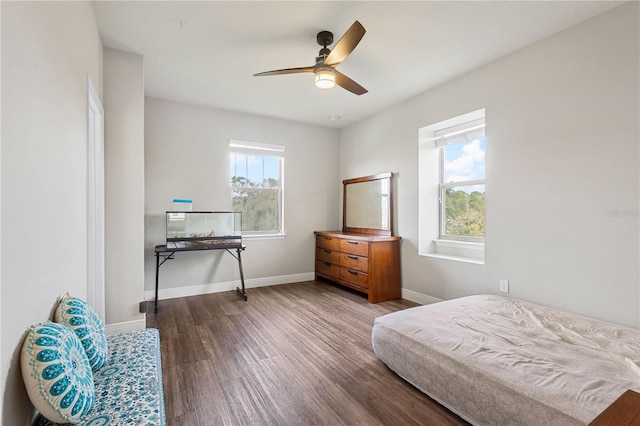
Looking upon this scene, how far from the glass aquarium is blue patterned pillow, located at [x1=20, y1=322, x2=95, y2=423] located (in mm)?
2696

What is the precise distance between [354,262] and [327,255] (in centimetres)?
75

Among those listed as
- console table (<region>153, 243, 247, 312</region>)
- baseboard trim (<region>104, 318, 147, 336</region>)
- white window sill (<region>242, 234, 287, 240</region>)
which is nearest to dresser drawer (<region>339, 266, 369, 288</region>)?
white window sill (<region>242, 234, 287, 240</region>)

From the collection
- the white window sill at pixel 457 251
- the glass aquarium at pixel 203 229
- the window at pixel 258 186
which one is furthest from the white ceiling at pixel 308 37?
the white window sill at pixel 457 251

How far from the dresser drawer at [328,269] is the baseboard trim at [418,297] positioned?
100cm

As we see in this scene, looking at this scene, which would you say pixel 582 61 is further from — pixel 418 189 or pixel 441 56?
pixel 418 189

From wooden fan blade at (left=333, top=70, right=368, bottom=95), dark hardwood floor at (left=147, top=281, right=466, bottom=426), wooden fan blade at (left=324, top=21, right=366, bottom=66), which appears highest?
wooden fan blade at (left=324, top=21, right=366, bottom=66)

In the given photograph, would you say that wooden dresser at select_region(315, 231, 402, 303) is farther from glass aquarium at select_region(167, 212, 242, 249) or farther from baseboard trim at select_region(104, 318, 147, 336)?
baseboard trim at select_region(104, 318, 147, 336)

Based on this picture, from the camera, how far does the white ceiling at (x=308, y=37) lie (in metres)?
2.17

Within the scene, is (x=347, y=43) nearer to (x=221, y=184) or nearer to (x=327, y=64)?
(x=327, y=64)

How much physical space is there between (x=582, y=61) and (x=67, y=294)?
374 cm

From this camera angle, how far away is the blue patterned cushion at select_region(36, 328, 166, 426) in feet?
3.69

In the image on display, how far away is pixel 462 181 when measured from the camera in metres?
3.54

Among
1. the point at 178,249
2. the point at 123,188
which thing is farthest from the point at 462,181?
the point at 123,188

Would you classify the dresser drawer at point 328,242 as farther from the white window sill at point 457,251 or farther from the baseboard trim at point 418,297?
the white window sill at point 457,251
